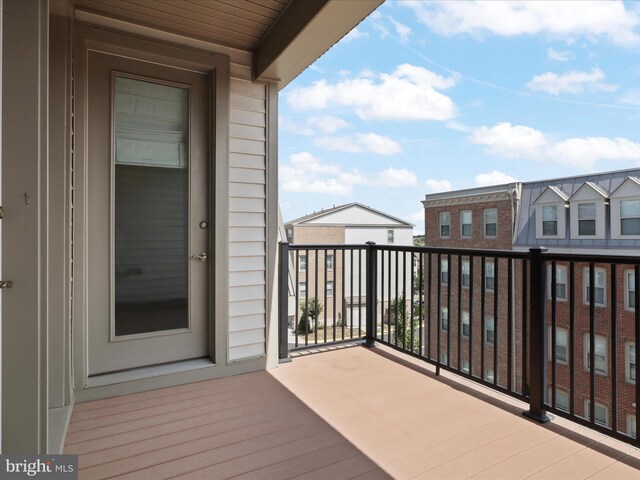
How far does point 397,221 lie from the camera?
607 inches

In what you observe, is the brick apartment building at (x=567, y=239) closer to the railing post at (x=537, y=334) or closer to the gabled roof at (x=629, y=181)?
the gabled roof at (x=629, y=181)

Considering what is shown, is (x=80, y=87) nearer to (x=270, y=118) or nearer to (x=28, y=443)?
(x=270, y=118)

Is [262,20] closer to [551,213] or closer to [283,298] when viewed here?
[283,298]

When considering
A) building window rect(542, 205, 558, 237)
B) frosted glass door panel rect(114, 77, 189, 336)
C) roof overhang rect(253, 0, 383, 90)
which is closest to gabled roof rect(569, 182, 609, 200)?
building window rect(542, 205, 558, 237)

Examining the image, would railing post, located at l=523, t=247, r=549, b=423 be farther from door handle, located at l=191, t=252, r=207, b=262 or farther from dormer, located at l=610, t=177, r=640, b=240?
dormer, located at l=610, t=177, r=640, b=240

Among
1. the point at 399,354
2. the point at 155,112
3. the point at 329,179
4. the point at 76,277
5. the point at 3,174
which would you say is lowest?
the point at 399,354

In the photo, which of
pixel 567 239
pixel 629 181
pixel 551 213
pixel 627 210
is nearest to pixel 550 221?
pixel 551 213

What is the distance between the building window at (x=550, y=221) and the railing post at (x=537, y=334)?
950 centimetres

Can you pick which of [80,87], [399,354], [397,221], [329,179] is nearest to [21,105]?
[80,87]

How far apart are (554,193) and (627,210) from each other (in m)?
1.93

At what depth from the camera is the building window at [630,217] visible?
27.2ft

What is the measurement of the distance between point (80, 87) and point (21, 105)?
143 cm

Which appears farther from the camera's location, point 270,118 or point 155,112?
point 270,118

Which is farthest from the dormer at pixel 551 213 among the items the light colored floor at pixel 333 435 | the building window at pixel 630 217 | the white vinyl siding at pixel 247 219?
the white vinyl siding at pixel 247 219
